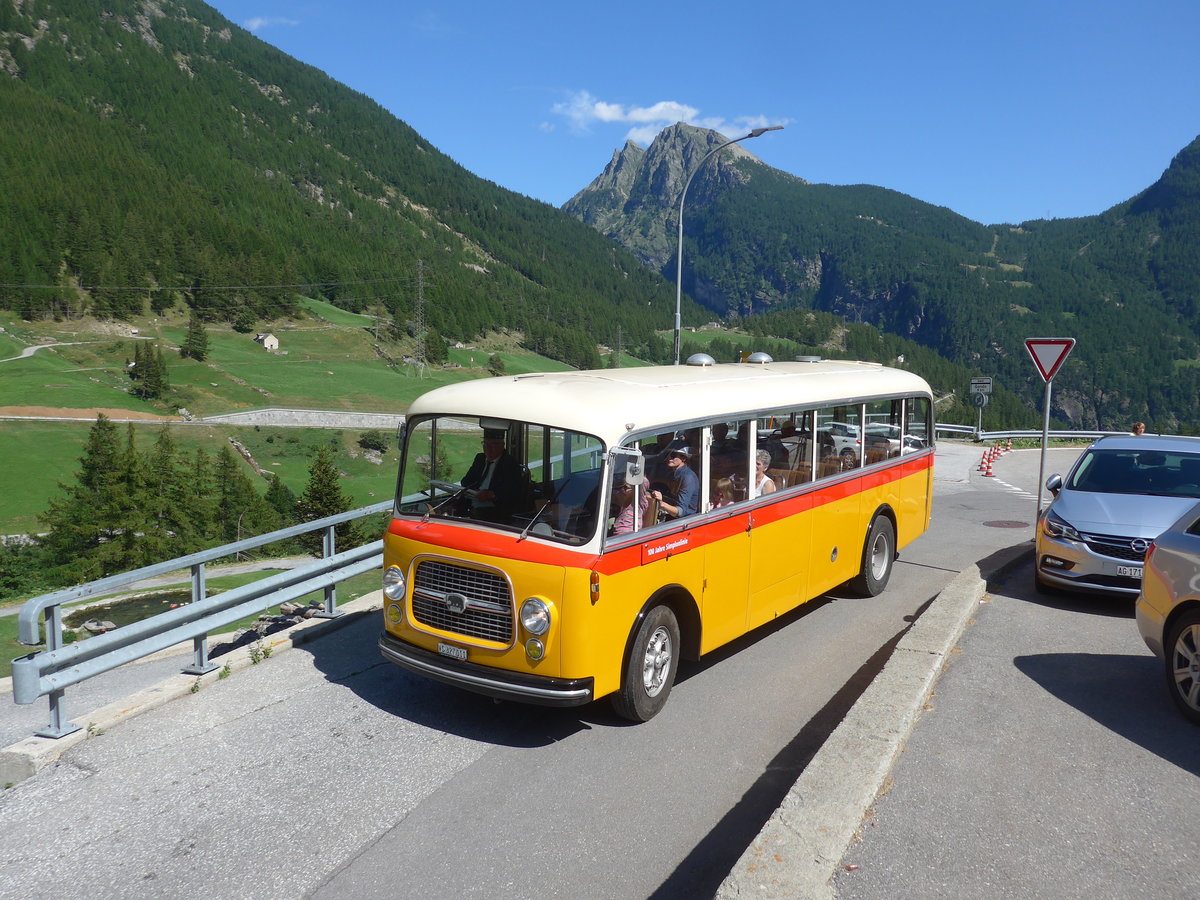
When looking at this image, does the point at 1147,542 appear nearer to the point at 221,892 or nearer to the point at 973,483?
the point at 221,892

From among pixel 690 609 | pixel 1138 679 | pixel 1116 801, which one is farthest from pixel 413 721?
pixel 1138 679

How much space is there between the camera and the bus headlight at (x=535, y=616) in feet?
19.1

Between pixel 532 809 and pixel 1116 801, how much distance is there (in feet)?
10.8

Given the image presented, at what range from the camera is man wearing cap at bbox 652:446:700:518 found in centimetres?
684

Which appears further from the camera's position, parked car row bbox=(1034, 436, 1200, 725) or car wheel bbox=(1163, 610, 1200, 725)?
parked car row bbox=(1034, 436, 1200, 725)

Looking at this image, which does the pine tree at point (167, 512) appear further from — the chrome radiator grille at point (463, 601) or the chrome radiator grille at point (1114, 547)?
the chrome radiator grille at point (1114, 547)

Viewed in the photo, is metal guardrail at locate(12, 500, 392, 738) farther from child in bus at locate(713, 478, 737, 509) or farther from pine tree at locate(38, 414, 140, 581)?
pine tree at locate(38, 414, 140, 581)

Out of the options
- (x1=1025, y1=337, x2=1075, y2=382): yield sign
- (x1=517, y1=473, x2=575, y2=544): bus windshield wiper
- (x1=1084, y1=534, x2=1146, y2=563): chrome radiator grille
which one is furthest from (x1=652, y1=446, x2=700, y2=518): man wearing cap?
(x1=1025, y1=337, x2=1075, y2=382): yield sign

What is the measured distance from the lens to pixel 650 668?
6559 mm

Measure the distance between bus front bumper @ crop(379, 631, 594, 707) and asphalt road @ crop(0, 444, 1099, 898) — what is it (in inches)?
15.4

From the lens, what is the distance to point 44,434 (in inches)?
3455

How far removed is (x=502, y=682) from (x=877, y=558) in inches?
241

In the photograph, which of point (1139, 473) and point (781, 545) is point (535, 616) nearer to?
point (781, 545)

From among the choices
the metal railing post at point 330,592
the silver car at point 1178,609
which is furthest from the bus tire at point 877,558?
the metal railing post at point 330,592
